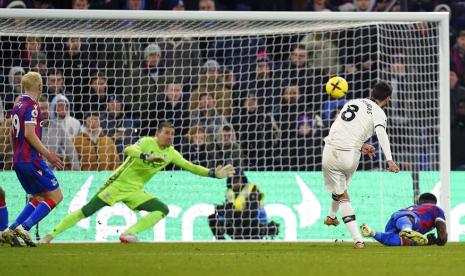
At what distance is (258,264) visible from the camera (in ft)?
35.4

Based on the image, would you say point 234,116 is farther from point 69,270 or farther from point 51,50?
point 69,270

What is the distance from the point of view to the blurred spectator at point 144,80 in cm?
1789

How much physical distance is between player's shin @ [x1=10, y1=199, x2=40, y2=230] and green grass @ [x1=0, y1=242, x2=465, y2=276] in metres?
0.43

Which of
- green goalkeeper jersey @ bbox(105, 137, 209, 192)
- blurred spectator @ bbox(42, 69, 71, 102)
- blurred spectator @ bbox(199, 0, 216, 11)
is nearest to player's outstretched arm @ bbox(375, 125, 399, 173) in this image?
green goalkeeper jersey @ bbox(105, 137, 209, 192)

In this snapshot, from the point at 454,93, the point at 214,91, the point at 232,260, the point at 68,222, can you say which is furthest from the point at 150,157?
the point at 454,93

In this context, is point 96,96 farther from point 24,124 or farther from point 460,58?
point 460,58

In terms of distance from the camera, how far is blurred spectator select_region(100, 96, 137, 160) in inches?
693

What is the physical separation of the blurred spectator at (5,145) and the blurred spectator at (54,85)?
82 centimetres

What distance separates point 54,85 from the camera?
1755 centimetres

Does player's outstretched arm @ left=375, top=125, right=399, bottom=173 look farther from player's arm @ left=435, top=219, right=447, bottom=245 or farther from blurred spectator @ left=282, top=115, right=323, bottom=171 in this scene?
blurred spectator @ left=282, top=115, right=323, bottom=171

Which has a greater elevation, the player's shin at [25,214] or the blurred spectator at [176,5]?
the blurred spectator at [176,5]

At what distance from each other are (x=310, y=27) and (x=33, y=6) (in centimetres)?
520

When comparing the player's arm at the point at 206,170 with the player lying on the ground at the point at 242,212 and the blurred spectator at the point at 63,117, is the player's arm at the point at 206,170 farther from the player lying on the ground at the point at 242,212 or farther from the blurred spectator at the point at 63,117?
the blurred spectator at the point at 63,117

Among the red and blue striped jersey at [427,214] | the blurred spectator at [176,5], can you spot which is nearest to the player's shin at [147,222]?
the red and blue striped jersey at [427,214]
